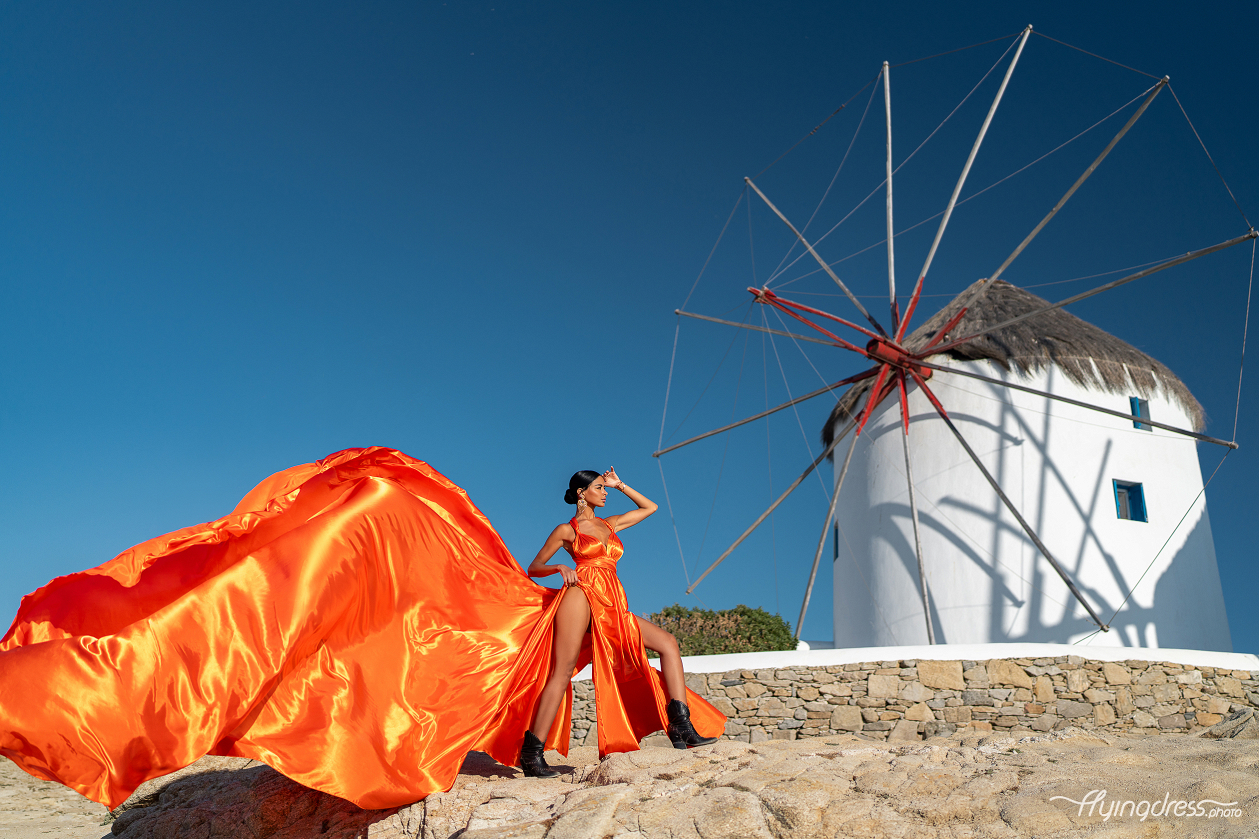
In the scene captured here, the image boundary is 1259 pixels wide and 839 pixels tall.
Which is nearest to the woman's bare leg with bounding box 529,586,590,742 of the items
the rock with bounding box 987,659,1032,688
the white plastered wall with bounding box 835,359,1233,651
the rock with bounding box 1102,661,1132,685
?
the rock with bounding box 987,659,1032,688

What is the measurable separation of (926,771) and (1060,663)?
200 inches

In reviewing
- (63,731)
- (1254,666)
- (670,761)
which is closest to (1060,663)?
(1254,666)

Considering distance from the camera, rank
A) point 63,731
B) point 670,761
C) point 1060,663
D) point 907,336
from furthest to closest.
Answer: point 907,336
point 1060,663
point 670,761
point 63,731

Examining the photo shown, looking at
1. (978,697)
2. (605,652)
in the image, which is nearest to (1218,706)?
(978,697)

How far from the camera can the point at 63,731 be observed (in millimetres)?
3006

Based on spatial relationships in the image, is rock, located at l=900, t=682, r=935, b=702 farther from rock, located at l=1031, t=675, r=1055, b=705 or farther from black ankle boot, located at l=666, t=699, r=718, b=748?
black ankle boot, located at l=666, t=699, r=718, b=748

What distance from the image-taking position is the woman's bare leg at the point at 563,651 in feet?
13.6

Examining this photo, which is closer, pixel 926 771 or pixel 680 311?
pixel 926 771

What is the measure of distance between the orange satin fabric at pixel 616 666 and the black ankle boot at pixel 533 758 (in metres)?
0.29

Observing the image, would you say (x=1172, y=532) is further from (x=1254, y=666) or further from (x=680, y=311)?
(x=680, y=311)

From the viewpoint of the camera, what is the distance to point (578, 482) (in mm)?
4688

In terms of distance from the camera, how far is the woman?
13.8ft

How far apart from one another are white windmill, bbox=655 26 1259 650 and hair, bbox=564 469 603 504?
623 centimetres

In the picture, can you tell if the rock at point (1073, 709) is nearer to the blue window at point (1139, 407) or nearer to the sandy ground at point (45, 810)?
the sandy ground at point (45, 810)
